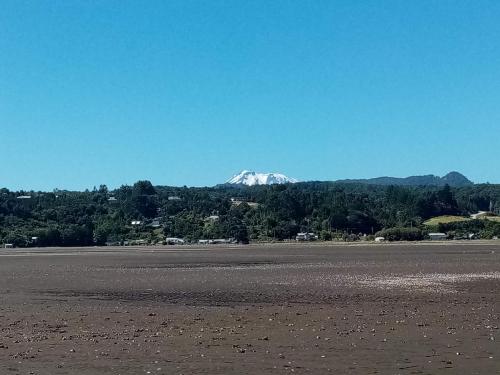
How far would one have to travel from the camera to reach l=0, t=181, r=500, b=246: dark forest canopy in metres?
126

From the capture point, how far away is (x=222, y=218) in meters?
147

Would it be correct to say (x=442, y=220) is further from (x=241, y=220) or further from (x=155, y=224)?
(x=155, y=224)

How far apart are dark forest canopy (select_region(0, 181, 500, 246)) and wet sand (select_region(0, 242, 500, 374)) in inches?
3473

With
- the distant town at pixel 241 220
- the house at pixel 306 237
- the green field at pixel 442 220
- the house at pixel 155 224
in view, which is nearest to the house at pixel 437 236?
the distant town at pixel 241 220

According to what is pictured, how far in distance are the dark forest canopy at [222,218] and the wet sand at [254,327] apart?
88212mm

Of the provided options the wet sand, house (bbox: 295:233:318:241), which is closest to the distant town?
house (bbox: 295:233:318:241)

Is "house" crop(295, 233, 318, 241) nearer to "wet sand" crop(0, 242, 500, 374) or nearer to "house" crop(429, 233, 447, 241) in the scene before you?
"house" crop(429, 233, 447, 241)

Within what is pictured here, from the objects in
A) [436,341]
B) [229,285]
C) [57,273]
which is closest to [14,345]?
[436,341]

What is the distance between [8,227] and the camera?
450 ft

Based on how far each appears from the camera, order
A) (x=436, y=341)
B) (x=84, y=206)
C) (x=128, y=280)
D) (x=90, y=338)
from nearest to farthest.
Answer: (x=436, y=341) < (x=90, y=338) < (x=128, y=280) < (x=84, y=206)

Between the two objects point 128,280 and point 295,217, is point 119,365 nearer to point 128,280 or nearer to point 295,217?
point 128,280

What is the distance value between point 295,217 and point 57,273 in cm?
11739

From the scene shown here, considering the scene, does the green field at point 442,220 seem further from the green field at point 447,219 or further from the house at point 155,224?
the house at point 155,224

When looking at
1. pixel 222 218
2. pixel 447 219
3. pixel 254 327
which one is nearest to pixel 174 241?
pixel 222 218
